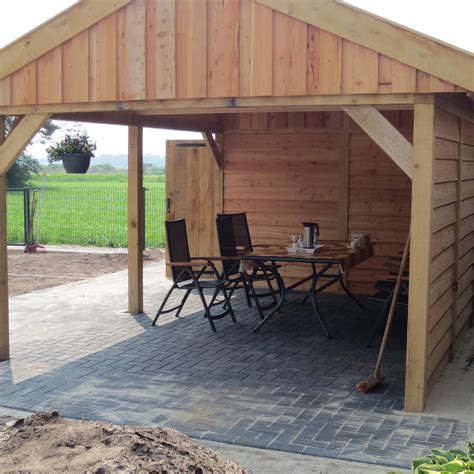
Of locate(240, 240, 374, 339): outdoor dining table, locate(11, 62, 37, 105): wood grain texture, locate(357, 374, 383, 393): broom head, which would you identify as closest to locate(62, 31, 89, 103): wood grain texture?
locate(11, 62, 37, 105): wood grain texture

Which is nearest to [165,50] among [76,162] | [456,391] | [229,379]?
[229,379]

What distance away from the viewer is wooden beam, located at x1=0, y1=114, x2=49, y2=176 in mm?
6770

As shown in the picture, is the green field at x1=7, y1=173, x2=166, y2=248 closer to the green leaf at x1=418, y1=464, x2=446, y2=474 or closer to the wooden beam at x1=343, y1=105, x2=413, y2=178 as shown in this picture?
the wooden beam at x1=343, y1=105, x2=413, y2=178

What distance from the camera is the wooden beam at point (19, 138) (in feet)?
22.2

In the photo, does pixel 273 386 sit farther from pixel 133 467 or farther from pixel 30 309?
pixel 30 309

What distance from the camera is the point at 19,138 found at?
269 inches

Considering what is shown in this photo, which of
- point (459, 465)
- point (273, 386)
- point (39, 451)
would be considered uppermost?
point (459, 465)

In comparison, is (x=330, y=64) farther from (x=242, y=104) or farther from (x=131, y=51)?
(x=131, y=51)

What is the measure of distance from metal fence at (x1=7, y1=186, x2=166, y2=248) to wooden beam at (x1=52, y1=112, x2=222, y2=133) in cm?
626

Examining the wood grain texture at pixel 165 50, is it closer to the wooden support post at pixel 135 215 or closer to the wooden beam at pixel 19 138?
the wooden beam at pixel 19 138

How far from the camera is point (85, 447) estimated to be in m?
3.33

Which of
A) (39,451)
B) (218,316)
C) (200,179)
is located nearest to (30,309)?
(218,316)

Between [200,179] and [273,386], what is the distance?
5597 millimetres

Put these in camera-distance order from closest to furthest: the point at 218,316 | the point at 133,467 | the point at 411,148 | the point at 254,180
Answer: the point at 133,467, the point at 411,148, the point at 218,316, the point at 254,180
